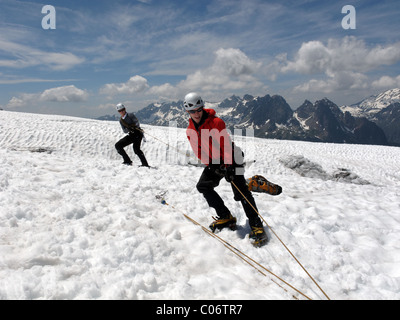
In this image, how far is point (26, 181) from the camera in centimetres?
766

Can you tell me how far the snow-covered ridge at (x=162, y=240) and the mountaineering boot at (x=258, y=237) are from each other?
0.17 m

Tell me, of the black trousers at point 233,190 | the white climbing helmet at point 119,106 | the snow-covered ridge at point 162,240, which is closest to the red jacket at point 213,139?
the black trousers at point 233,190

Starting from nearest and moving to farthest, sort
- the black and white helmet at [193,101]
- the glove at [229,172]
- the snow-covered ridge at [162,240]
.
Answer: the snow-covered ridge at [162,240] → the black and white helmet at [193,101] → the glove at [229,172]

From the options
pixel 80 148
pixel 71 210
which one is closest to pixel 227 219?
pixel 71 210

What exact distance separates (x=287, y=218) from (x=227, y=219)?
80.5 inches

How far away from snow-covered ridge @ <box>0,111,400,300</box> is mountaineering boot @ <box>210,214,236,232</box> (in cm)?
20

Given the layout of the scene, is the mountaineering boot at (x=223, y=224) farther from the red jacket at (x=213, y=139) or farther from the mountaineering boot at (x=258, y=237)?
the red jacket at (x=213, y=139)

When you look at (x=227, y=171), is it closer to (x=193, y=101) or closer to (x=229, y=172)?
(x=229, y=172)

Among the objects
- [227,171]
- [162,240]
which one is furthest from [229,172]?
[162,240]

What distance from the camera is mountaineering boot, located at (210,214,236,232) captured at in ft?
20.6

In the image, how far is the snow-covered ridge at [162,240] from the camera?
4008mm

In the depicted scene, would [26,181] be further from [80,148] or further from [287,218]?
[80,148]

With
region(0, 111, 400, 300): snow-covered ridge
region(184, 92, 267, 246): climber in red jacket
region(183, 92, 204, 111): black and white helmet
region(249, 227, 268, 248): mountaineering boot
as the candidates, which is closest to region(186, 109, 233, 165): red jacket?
region(184, 92, 267, 246): climber in red jacket
